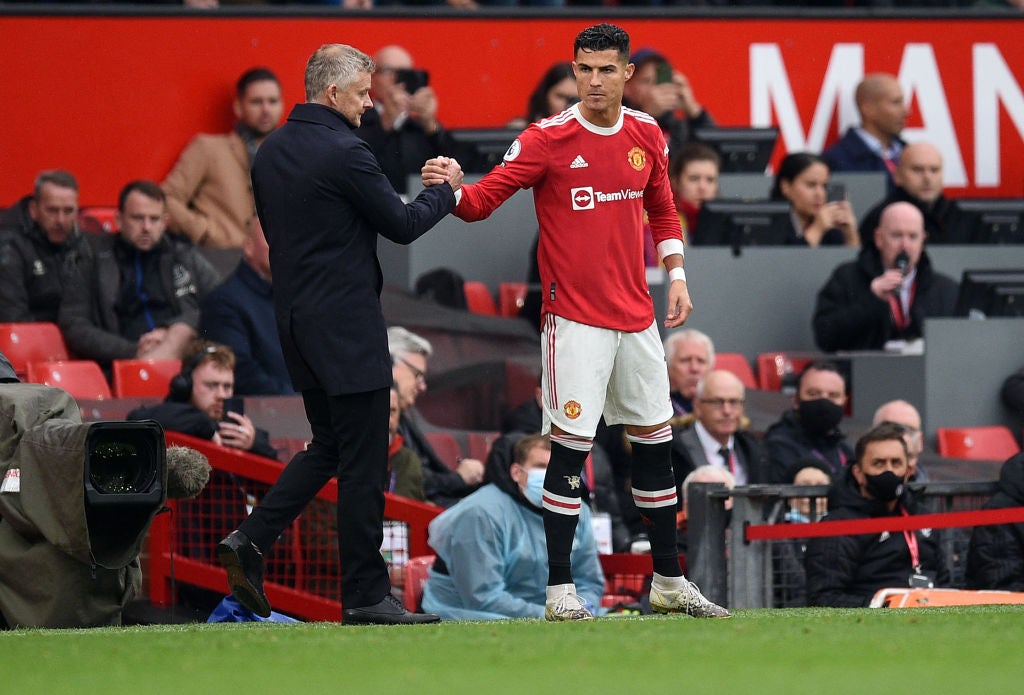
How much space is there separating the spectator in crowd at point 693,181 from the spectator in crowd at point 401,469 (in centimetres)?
345

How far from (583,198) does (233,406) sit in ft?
10.3

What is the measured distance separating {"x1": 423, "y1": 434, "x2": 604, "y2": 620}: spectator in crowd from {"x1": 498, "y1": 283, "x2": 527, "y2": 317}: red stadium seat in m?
3.79

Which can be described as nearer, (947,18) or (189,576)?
(189,576)

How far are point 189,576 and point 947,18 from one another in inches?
364

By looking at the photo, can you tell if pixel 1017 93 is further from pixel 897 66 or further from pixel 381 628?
pixel 381 628

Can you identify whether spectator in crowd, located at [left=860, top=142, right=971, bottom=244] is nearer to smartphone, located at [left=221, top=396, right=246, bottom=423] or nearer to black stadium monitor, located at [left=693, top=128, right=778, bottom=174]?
black stadium monitor, located at [left=693, top=128, right=778, bottom=174]

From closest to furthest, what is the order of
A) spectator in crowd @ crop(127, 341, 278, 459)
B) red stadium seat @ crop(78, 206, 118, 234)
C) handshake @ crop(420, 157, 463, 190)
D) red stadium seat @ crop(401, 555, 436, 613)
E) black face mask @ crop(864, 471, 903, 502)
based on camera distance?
handshake @ crop(420, 157, 463, 190)
red stadium seat @ crop(401, 555, 436, 613)
black face mask @ crop(864, 471, 903, 502)
spectator in crowd @ crop(127, 341, 278, 459)
red stadium seat @ crop(78, 206, 118, 234)

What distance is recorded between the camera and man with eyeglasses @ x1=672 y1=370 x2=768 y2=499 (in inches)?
403

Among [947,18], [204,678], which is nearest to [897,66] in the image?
[947,18]

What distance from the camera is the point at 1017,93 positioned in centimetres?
1546

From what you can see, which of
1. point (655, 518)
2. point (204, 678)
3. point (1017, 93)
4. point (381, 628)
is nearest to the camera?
point (204, 678)

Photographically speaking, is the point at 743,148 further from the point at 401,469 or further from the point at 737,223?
the point at 401,469

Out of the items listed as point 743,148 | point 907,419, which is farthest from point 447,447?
point 743,148

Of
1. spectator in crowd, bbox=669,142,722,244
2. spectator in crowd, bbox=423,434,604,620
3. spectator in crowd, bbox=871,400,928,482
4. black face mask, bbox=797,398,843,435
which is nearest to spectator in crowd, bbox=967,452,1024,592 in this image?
spectator in crowd, bbox=871,400,928,482
